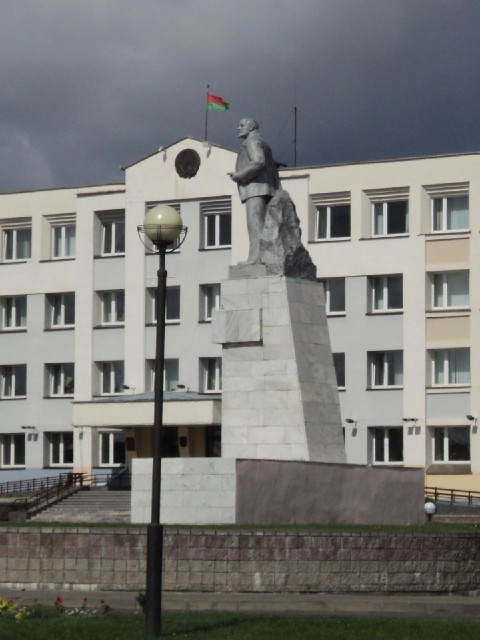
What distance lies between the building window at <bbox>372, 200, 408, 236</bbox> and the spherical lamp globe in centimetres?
4169

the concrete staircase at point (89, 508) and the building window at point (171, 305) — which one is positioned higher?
the building window at point (171, 305)

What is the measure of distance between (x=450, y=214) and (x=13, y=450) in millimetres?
21014

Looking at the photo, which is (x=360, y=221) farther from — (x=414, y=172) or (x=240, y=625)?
(x=240, y=625)

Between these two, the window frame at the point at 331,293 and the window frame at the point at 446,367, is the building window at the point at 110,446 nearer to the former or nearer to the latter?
the window frame at the point at 331,293

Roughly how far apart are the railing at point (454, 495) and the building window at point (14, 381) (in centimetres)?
1926

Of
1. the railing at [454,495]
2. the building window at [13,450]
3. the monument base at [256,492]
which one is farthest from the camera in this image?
the building window at [13,450]

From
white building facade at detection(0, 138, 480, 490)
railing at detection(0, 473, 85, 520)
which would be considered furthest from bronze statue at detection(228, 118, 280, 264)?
white building facade at detection(0, 138, 480, 490)

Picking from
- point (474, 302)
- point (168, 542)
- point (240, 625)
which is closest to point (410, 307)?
point (474, 302)

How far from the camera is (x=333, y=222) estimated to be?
205ft

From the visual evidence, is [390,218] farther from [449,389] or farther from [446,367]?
[449,389]

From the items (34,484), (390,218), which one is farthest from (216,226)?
(34,484)

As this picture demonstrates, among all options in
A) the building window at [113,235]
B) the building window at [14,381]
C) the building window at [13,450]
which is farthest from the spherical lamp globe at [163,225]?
the building window at [14,381]

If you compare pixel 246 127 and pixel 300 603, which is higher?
pixel 246 127

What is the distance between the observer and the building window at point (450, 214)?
60.0 meters
